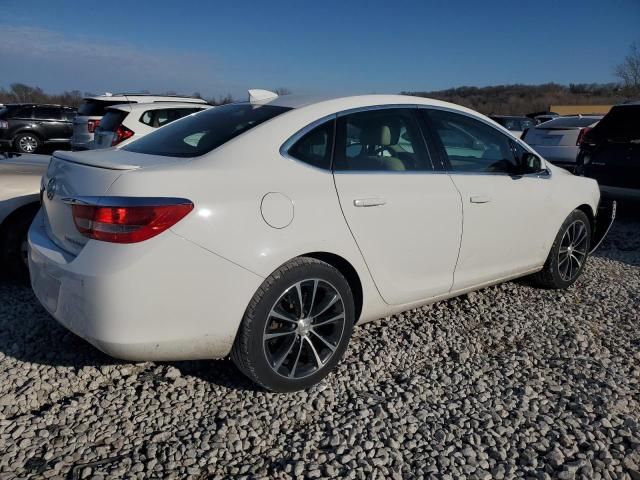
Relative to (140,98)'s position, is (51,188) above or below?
below

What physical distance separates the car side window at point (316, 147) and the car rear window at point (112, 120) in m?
6.54

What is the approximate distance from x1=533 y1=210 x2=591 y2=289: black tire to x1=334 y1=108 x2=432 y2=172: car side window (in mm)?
1652

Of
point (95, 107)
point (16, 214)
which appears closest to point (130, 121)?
point (95, 107)

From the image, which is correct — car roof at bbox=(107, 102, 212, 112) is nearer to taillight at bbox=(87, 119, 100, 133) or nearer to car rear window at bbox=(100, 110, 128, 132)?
car rear window at bbox=(100, 110, 128, 132)

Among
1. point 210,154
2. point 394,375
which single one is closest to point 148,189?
point 210,154

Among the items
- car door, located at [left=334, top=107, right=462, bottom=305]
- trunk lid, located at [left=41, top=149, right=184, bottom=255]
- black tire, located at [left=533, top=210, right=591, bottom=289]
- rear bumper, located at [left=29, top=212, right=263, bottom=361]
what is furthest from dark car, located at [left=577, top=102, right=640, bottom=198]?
trunk lid, located at [left=41, top=149, right=184, bottom=255]

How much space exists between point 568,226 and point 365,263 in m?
2.28

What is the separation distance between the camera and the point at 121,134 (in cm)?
832

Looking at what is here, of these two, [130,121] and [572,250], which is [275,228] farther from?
[130,121]

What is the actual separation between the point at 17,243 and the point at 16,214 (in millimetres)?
223

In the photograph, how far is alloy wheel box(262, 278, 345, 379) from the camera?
2.69 metres

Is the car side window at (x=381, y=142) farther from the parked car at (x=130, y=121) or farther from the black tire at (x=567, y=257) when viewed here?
the parked car at (x=130, y=121)

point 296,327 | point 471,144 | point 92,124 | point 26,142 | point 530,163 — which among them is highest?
point 471,144

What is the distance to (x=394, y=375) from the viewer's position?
9.99 ft
